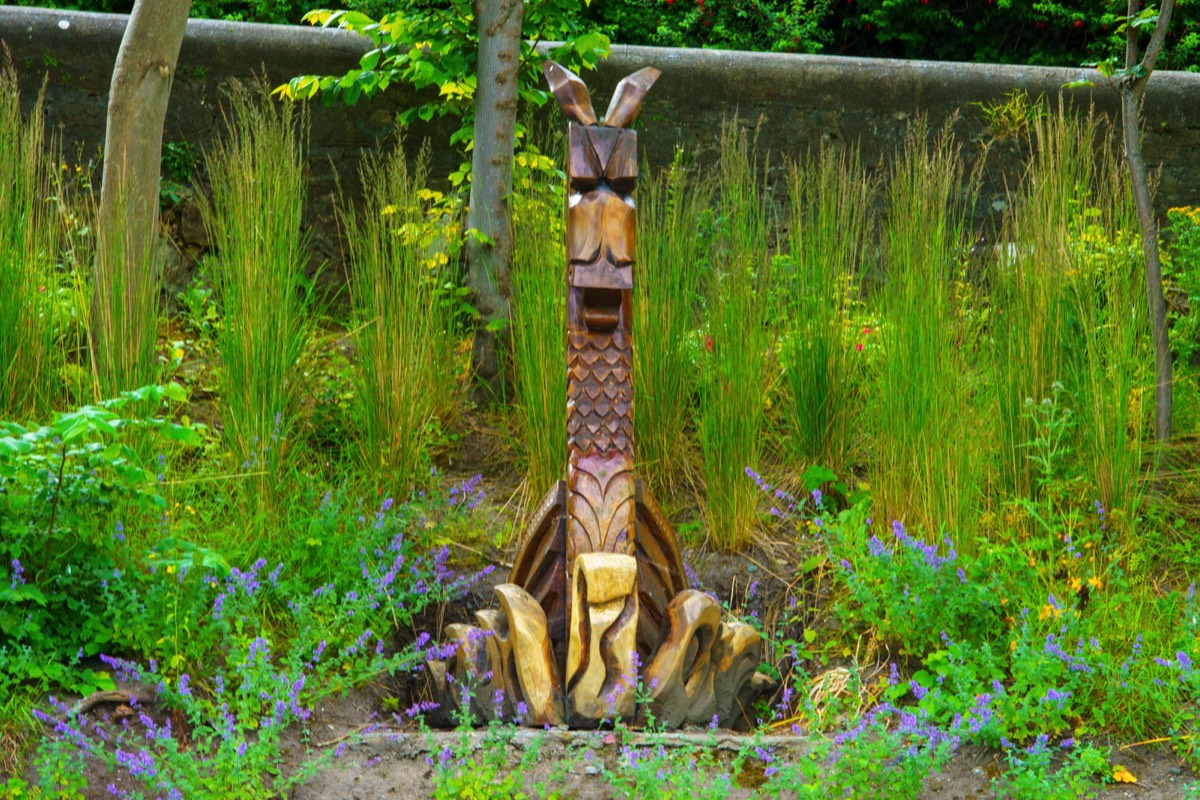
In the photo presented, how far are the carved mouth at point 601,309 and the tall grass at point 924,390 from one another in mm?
914

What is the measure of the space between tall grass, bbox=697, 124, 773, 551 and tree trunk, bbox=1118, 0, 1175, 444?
1118 millimetres

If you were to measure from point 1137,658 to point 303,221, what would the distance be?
3.55 meters

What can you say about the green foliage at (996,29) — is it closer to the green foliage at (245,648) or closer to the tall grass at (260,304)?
the tall grass at (260,304)

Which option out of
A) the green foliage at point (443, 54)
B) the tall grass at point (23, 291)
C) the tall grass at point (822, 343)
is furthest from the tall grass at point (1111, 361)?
the tall grass at point (23, 291)

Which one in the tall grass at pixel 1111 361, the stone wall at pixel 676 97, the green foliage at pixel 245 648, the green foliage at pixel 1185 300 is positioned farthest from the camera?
the stone wall at pixel 676 97

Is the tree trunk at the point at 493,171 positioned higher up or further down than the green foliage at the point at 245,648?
higher up

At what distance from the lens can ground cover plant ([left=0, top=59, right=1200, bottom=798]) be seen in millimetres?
2795

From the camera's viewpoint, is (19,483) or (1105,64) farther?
(1105,64)

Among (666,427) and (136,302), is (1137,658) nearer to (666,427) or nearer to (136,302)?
(666,427)

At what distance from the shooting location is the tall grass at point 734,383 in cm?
373

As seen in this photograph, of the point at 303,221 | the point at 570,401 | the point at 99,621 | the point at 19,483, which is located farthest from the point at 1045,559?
the point at 303,221

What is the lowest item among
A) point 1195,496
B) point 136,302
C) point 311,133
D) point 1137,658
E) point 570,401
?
point 1137,658

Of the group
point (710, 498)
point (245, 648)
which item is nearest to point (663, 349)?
point (710, 498)

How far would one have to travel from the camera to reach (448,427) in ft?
13.6
